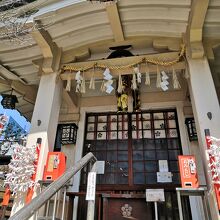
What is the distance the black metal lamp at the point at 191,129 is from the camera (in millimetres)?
5344

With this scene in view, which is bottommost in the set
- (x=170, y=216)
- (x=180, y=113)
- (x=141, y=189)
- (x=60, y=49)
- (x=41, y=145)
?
(x=170, y=216)

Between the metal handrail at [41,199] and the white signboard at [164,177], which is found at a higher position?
the white signboard at [164,177]

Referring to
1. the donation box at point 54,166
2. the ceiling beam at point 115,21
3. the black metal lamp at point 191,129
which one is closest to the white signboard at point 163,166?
the black metal lamp at point 191,129

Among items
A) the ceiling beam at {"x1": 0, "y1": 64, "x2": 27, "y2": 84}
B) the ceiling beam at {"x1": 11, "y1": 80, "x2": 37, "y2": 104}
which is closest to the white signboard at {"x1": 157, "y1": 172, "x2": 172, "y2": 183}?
the ceiling beam at {"x1": 11, "y1": 80, "x2": 37, "y2": 104}

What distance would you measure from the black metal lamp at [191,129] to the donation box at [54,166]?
3.19 meters

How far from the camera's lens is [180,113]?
5906 mm

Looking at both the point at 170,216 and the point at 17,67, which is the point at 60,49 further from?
the point at 170,216

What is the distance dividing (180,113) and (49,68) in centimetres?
357

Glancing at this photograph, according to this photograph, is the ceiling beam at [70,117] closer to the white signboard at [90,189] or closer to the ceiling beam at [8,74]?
the ceiling beam at [8,74]

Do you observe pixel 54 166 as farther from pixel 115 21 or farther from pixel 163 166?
pixel 115 21

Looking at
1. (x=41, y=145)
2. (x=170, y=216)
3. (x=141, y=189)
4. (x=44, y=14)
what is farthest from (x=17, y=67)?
(x=170, y=216)

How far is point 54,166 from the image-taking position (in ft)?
13.0

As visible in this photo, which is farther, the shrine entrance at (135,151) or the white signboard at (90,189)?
the shrine entrance at (135,151)

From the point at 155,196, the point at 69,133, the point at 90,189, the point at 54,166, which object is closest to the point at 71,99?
the point at 69,133
